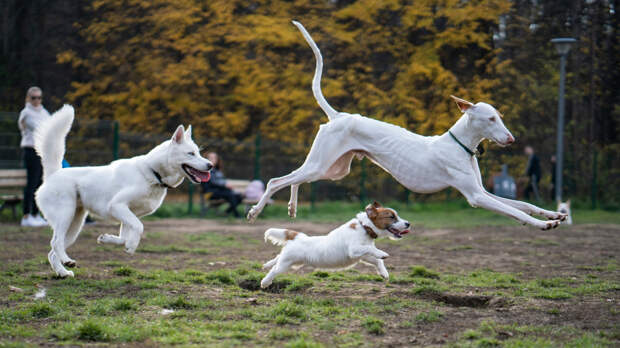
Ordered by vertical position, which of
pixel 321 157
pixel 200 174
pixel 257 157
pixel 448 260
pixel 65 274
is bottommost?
pixel 448 260

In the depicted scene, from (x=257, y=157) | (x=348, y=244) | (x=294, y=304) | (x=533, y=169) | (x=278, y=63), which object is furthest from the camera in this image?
(x=278, y=63)

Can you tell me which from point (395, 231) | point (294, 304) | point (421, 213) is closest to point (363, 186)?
point (421, 213)

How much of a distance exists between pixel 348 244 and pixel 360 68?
14570 millimetres

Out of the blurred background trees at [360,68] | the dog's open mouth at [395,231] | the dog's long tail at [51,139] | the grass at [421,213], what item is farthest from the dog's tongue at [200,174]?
the blurred background trees at [360,68]

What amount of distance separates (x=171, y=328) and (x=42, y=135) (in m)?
3.15

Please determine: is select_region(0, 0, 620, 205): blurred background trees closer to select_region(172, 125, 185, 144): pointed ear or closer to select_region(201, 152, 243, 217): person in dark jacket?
select_region(201, 152, 243, 217): person in dark jacket

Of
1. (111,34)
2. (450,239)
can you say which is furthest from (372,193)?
(111,34)

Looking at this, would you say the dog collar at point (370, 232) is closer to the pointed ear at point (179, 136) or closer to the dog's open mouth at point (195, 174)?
the dog's open mouth at point (195, 174)

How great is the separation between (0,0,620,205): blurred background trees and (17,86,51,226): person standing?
8573mm

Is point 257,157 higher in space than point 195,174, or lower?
lower

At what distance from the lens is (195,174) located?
6.29 m

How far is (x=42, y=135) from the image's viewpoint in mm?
6637

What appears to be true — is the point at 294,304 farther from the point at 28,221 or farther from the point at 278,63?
the point at 278,63

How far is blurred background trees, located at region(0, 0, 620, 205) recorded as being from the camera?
19.0 m
